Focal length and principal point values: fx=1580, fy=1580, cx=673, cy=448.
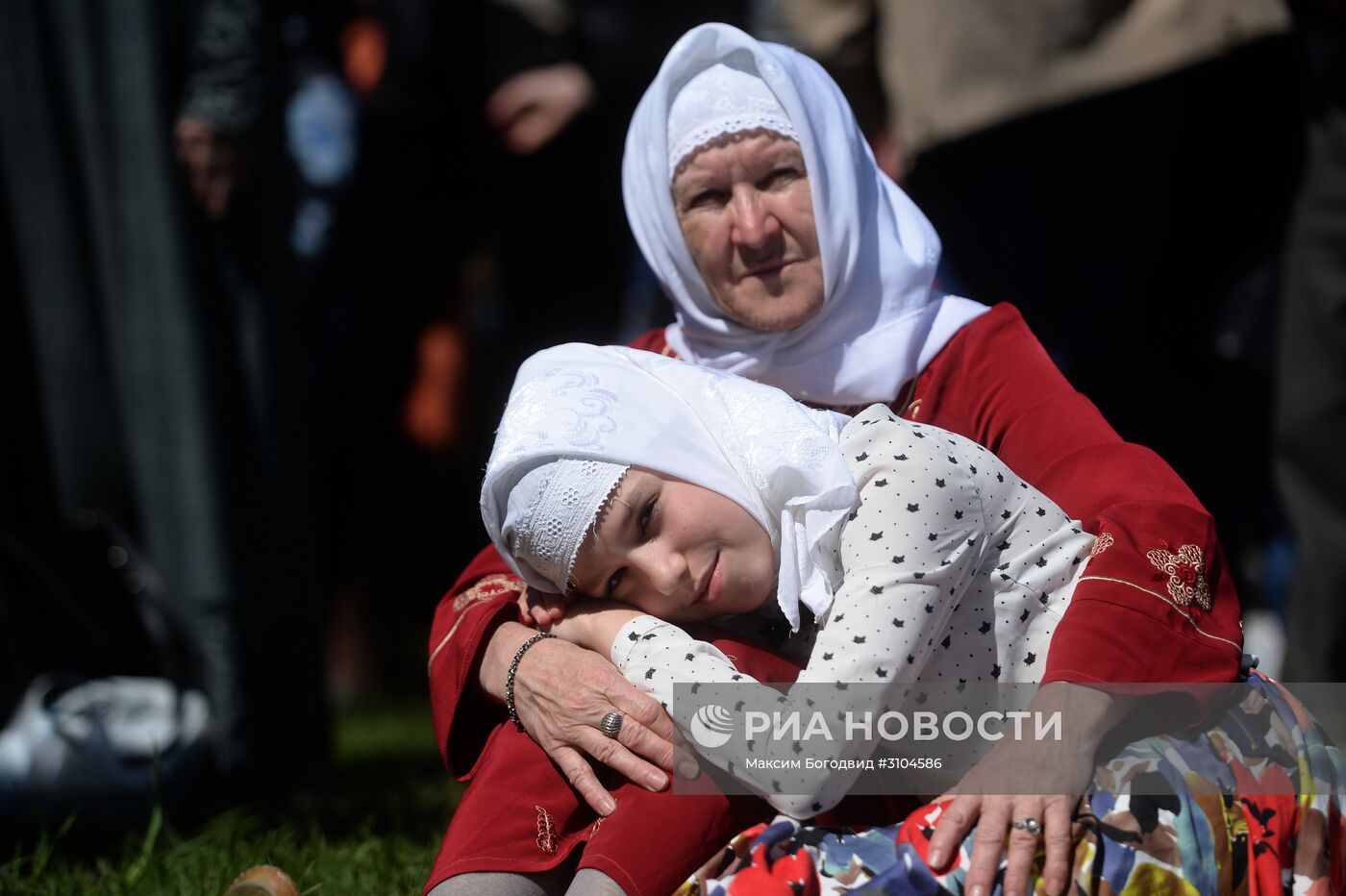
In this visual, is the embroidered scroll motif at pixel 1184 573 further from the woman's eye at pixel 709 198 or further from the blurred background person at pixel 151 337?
the blurred background person at pixel 151 337

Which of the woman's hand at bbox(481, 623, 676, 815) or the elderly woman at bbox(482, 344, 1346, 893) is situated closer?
the elderly woman at bbox(482, 344, 1346, 893)

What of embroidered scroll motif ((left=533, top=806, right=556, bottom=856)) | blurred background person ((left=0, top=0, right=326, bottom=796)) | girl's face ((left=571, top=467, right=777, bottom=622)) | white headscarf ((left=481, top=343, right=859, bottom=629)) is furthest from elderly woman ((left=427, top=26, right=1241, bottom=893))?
blurred background person ((left=0, top=0, right=326, bottom=796))

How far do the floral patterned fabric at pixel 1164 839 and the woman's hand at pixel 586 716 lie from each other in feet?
0.69

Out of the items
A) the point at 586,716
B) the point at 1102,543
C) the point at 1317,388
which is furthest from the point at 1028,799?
the point at 1317,388

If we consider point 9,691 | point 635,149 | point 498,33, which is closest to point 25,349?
point 9,691

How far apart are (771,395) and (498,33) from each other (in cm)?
428

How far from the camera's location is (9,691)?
4.32m

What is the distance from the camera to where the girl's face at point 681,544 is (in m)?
2.49

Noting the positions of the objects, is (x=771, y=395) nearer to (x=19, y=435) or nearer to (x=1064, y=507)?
(x=1064, y=507)

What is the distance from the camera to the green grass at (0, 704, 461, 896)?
10.2 feet

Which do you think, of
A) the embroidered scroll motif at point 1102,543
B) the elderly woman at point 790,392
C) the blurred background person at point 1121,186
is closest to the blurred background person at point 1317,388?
the blurred background person at point 1121,186

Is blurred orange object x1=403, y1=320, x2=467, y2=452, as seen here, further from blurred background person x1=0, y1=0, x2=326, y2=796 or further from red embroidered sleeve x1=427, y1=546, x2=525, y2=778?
red embroidered sleeve x1=427, y1=546, x2=525, y2=778

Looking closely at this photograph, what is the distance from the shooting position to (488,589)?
3006 millimetres

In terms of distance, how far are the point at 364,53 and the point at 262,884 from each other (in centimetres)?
473
